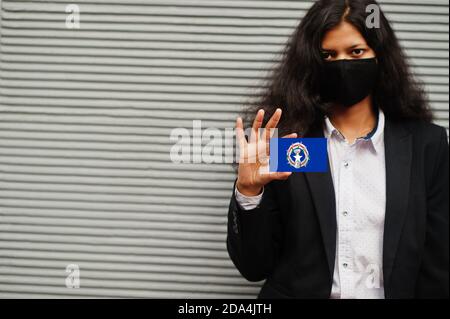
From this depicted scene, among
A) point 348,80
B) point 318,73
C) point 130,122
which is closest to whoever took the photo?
point 348,80

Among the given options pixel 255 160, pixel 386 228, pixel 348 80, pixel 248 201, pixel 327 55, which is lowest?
pixel 386 228

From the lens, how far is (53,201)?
281 cm

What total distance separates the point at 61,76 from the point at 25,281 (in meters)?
1.34

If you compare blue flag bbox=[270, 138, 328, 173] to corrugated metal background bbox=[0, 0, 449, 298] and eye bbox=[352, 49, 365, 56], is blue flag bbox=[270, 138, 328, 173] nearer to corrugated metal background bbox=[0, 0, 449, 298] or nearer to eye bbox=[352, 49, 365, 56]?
eye bbox=[352, 49, 365, 56]

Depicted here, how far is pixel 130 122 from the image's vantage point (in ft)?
9.11

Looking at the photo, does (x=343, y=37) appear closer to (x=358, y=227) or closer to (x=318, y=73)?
(x=318, y=73)

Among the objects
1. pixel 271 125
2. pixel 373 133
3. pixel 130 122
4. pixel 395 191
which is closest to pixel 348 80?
pixel 373 133

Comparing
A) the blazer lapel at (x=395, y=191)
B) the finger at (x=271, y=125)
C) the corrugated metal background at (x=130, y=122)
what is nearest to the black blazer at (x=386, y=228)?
the blazer lapel at (x=395, y=191)

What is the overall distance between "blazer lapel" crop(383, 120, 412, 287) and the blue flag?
34cm

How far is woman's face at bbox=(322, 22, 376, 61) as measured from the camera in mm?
2088

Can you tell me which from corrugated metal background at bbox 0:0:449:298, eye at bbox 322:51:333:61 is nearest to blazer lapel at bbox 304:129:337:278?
eye at bbox 322:51:333:61

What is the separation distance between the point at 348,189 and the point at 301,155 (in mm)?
298

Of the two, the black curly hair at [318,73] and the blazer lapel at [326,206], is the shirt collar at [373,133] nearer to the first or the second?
the black curly hair at [318,73]

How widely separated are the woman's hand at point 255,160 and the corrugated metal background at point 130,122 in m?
0.81
